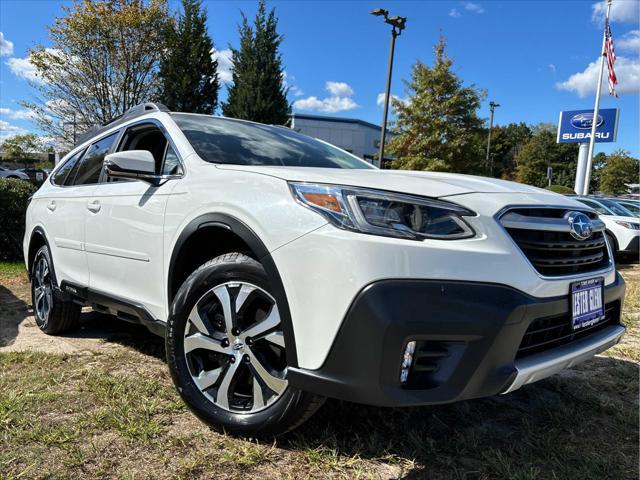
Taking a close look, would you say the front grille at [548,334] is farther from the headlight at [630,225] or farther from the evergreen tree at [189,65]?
the evergreen tree at [189,65]

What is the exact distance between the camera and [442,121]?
18.5 metres

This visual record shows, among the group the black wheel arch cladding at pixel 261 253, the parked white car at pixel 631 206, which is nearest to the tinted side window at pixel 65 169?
the black wheel arch cladding at pixel 261 253

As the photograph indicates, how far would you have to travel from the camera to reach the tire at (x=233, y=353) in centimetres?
197

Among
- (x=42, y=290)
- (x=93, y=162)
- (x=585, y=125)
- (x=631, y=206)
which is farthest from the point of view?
(x=585, y=125)

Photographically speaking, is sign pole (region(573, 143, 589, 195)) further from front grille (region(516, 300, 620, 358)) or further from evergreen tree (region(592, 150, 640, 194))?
evergreen tree (region(592, 150, 640, 194))

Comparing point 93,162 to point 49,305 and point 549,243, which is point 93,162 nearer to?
point 49,305

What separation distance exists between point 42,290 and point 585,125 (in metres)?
30.4

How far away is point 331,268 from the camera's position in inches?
67.1

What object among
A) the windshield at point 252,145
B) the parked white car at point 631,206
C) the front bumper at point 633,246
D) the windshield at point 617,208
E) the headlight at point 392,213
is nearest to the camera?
the headlight at point 392,213

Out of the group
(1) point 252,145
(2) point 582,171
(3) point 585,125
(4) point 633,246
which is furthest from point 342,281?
(3) point 585,125

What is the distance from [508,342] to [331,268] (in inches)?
26.9

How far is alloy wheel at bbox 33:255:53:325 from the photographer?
3965 millimetres

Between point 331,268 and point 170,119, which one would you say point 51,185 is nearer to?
point 170,119

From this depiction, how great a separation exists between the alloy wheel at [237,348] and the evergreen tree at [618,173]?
213 feet
